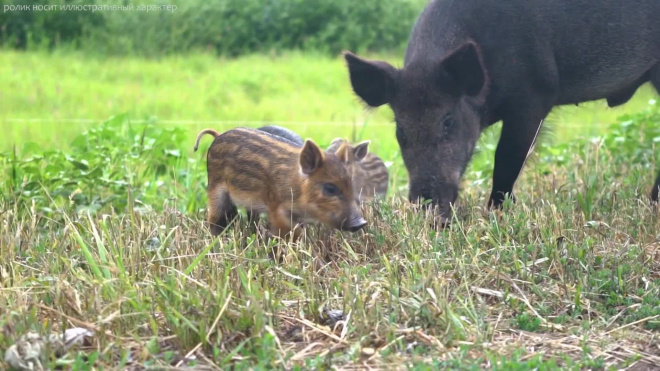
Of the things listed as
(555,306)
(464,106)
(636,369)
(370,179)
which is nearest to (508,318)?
(555,306)

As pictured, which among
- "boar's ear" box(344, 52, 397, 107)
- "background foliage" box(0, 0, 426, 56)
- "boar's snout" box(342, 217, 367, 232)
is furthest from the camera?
"background foliage" box(0, 0, 426, 56)

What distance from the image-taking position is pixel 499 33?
19.9 feet

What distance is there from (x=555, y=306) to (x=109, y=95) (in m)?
8.45

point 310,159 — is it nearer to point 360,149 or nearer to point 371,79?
point 360,149

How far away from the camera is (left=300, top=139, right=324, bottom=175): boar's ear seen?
4.99 metres

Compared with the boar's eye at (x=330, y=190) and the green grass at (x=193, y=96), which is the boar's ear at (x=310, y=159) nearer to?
the boar's eye at (x=330, y=190)

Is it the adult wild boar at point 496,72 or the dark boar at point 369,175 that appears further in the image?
the dark boar at point 369,175

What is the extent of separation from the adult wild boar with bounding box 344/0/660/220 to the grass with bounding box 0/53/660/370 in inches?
12.5

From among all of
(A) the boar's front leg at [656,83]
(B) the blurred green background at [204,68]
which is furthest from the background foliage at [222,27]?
(A) the boar's front leg at [656,83]

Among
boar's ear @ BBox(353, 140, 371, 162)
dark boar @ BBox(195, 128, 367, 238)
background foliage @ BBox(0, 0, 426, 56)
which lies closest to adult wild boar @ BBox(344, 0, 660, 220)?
boar's ear @ BBox(353, 140, 371, 162)

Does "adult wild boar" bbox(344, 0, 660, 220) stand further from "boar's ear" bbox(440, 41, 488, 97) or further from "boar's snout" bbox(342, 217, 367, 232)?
"boar's snout" bbox(342, 217, 367, 232)

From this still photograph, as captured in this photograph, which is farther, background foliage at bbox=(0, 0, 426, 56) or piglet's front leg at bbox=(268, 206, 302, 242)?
background foliage at bbox=(0, 0, 426, 56)

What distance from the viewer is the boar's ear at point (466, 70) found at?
570cm

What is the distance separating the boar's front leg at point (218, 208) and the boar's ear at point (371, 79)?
1.21m
